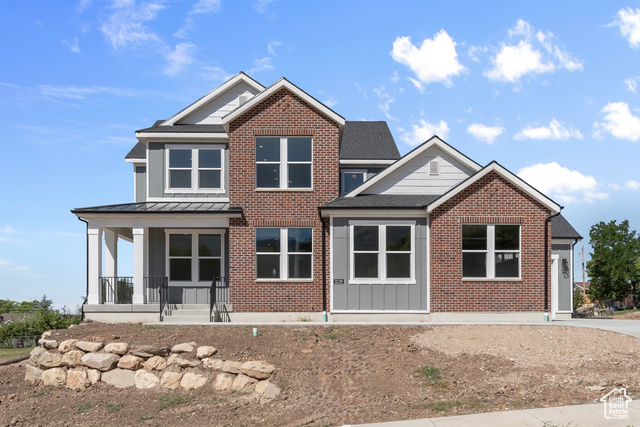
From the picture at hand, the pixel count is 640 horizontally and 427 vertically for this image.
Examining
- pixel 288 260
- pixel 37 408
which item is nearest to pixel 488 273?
pixel 288 260

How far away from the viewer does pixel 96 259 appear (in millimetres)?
19453

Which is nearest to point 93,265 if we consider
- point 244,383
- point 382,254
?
point 244,383

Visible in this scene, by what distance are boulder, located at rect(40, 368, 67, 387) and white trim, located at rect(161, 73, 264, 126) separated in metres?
10.3

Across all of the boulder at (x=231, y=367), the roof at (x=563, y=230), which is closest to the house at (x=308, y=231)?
the boulder at (x=231, y=367)

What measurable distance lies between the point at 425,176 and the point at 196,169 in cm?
845

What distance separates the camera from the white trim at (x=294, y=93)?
19672mm

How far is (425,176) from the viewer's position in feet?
66.6

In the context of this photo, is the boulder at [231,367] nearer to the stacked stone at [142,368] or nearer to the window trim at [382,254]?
the stacked stone at [142,368]

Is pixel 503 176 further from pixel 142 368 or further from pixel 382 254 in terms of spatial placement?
pixel 142 368

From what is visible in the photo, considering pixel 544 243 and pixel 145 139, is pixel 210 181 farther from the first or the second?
pixel 544 243

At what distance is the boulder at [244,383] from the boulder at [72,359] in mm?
4765

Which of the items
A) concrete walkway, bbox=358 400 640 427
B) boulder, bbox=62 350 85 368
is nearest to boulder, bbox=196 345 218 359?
boulder, bbox=62 350 85 368

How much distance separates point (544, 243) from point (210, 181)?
39.4 feet

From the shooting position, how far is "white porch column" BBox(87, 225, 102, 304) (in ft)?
63.8
